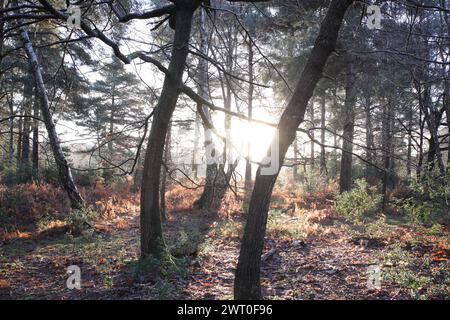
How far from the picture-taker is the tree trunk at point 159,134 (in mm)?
4984

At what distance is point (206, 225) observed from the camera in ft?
32.0

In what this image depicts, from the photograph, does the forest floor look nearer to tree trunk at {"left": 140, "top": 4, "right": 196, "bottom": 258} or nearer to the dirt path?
the dirt path

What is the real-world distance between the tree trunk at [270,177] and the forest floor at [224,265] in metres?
0.77

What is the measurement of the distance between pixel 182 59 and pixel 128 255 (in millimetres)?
4166

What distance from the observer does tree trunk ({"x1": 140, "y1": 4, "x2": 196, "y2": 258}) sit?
196 inches

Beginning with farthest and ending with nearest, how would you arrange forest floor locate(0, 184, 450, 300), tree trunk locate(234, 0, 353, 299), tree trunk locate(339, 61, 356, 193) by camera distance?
tree trunk locate(339, 61, 356, 193)
forest floor locate(0, 184, 450, 300)
tree trunk locate(234, 0, 353, 299)

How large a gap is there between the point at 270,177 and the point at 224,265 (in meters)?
3.00

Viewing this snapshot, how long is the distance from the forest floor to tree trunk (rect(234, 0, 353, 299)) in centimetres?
77

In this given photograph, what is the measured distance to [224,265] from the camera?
612 cm

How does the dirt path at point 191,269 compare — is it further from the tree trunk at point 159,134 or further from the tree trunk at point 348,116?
the tree trunk at point 348,116

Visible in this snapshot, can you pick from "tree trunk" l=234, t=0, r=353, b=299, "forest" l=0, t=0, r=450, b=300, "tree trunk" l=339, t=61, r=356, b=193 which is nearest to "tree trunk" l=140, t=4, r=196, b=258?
"forest" l=0, t=0, r=450, b=300

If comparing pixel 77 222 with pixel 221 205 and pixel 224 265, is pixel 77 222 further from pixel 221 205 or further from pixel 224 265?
pixel 221 205
